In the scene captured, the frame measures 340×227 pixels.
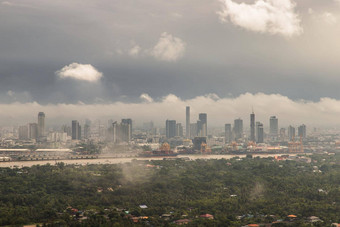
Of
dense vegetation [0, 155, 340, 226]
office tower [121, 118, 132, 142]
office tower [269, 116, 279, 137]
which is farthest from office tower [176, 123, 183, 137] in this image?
dense vegetation [0, 155, 340, 226]

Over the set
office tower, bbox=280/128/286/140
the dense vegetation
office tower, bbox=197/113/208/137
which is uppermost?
office tower, bbox=197/113/208/137

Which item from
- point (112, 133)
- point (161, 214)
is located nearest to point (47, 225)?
point (161, 214)

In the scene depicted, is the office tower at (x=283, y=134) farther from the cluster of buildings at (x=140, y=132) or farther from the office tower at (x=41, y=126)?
the office tower at (x=41, y=126)

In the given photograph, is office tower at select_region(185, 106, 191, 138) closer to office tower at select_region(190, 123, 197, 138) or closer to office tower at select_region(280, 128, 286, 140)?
office tower at select_region(190, 123, 197, 138)

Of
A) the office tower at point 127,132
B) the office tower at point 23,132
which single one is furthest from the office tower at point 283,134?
the office tower at point 23,132

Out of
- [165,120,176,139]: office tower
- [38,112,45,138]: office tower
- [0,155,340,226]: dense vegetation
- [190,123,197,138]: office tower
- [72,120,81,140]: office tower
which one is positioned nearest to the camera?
[0,155,340,226]: dense vegetation
